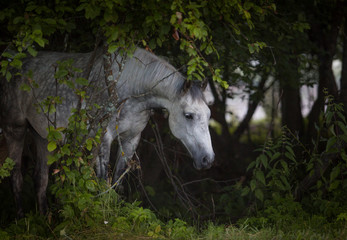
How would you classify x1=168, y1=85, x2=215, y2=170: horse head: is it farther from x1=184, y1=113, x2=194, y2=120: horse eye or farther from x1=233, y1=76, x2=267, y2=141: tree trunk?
x1=233, y1=76, x2=267, y2=141: tree trunk

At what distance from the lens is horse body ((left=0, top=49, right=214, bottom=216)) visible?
4.23 metres

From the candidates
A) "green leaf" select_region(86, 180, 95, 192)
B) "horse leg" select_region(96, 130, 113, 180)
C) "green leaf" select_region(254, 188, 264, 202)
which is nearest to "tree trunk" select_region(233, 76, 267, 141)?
"green leaf" select_region(254, 188, 264, 202)

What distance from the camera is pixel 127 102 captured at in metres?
4.42

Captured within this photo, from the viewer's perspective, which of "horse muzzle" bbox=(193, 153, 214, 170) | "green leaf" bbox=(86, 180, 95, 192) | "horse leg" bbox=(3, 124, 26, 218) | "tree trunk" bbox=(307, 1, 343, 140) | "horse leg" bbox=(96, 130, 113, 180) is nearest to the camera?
"green leaf" bbox=(86, 180, 95, 192)

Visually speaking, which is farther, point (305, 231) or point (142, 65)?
point (142, 65)

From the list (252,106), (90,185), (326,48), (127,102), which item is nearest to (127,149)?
(127,102)

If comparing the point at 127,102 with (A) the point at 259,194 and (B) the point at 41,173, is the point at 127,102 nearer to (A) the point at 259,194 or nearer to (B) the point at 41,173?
(B) the point at 41,173

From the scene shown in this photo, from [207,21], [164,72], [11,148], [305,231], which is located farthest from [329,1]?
[11,148]

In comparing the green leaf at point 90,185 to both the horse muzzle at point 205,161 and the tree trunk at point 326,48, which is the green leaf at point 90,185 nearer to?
the horse muzzle at point 205,161

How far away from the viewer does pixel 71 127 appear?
3.81 metres

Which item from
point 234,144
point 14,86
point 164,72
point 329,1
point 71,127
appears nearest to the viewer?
point 71,127

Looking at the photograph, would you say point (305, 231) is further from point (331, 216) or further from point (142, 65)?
point (142, 65)

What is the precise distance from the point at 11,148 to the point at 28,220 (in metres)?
1.13

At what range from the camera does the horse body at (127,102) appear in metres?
4.23
